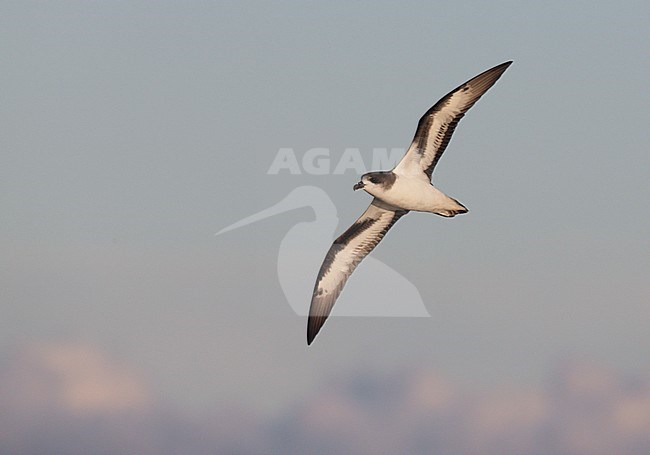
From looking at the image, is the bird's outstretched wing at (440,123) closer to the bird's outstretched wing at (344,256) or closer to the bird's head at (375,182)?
the bird's head at (375,182)

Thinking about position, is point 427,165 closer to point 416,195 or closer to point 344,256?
point 416,195

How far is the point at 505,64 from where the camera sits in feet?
110

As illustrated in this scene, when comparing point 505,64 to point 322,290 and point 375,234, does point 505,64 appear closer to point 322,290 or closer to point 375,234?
point 375,234

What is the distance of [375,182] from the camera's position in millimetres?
34250

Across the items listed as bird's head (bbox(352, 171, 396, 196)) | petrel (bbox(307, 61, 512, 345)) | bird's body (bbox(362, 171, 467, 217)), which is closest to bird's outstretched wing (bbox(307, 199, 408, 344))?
petrel (bbox(307, 61, 512, 345))

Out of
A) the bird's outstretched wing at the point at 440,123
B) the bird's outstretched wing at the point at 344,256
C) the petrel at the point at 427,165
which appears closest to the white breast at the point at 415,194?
the petrel at the point at 427,165

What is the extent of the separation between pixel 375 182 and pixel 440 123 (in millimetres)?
2629

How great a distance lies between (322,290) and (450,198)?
6986mm

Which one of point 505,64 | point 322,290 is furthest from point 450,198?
point 322,290

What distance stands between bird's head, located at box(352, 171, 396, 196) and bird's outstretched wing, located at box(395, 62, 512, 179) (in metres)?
0.54

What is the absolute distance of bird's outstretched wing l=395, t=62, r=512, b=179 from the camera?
3356 centimetres

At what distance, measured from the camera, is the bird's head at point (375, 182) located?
34094mm

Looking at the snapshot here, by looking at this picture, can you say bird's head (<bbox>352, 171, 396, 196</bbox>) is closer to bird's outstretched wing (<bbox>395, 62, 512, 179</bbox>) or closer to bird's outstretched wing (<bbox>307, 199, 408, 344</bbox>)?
bird's outstretched wing (<bbox>395, 62, 512, 179</bbox>)

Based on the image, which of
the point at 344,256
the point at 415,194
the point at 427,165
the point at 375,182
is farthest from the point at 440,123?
the point at 344,256
